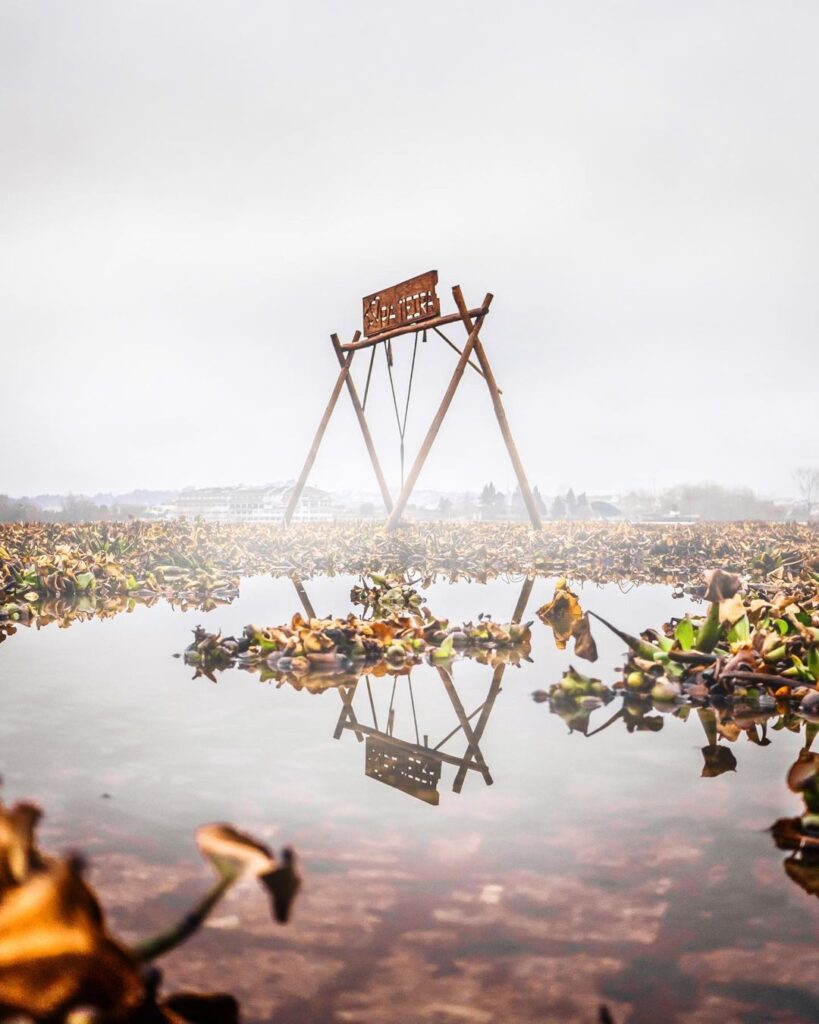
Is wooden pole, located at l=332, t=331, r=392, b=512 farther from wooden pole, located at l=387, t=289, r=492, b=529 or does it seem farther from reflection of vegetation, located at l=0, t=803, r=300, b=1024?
reflection of vegetation, located at l=0, t=803, r=300, b=1024

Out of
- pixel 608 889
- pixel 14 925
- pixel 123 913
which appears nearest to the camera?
pixel 14 925

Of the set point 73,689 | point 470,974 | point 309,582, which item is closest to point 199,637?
point 73,689

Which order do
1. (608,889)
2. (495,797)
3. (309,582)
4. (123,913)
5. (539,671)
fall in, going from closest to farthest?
(123,913)
(608,889)
(495,797)
(539,671)
(309,582)

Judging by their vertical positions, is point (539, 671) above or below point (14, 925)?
below

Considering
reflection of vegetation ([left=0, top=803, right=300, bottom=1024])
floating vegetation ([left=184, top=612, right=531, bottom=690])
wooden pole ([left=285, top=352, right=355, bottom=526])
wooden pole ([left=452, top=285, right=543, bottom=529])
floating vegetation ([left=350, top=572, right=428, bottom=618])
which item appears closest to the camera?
reflection of vegetation ([left=0, top=803, right=300, bottom=1024])

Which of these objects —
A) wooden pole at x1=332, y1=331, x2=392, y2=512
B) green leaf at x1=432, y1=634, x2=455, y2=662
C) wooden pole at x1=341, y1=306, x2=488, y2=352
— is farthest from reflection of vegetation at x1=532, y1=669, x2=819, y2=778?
wooden pole at x1=332, y1=331, x2=392, y2=512

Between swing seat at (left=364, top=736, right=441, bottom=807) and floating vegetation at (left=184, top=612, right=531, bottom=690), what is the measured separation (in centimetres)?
119

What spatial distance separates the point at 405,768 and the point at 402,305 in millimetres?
10330

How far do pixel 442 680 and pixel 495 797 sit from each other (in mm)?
1628

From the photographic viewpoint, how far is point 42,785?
2.02m

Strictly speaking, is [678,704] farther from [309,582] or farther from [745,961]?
[309,582]

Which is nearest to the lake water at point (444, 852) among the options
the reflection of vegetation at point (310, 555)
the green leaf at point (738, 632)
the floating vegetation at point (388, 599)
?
the green leaf at point (738, 632)

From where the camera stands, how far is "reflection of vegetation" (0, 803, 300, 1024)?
627mm

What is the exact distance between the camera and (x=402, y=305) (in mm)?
11750
